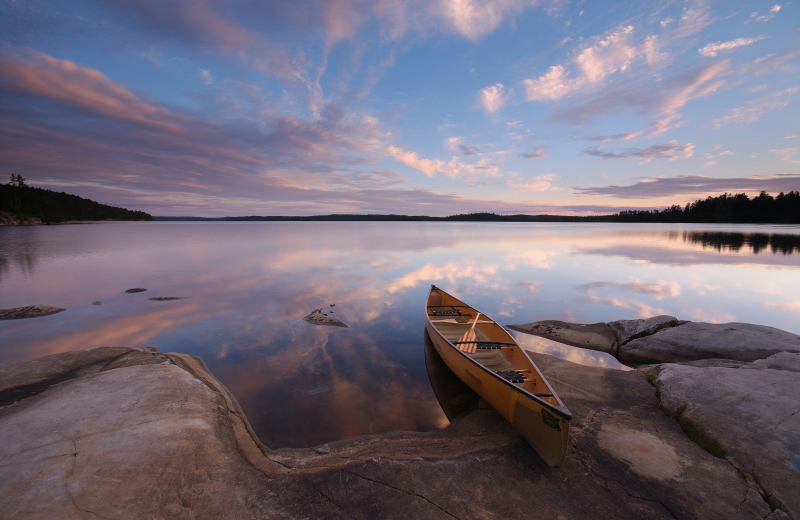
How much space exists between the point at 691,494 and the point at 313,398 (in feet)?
21.8

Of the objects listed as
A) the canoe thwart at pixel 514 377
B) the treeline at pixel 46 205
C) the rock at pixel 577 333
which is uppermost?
the treeline at pixel 46 205

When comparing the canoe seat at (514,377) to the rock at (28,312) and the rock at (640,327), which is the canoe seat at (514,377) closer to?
the rock at (640,327)

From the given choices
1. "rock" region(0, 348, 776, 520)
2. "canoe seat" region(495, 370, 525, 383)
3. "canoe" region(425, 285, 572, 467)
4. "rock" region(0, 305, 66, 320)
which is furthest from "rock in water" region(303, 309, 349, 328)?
"rock" region(0, 305, 66, 320)

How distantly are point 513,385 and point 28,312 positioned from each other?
18.6 m

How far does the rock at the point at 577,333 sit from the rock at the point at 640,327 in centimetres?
21

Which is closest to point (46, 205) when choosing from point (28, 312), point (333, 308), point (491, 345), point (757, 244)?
point (28, 312)

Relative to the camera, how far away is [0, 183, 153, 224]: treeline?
271 ft

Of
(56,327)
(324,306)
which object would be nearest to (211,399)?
(324,306)

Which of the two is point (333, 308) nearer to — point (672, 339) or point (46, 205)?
Answer: point (672, 339)

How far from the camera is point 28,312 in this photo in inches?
495

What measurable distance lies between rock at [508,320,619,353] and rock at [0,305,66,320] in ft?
62.6

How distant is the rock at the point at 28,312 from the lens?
39.8 feet

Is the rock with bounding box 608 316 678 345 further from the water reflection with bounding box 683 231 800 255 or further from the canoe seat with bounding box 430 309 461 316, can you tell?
the water reflection with bounding box 683 231 800 255

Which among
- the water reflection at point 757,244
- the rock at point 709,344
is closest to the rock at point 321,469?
the rock at point 709,344
